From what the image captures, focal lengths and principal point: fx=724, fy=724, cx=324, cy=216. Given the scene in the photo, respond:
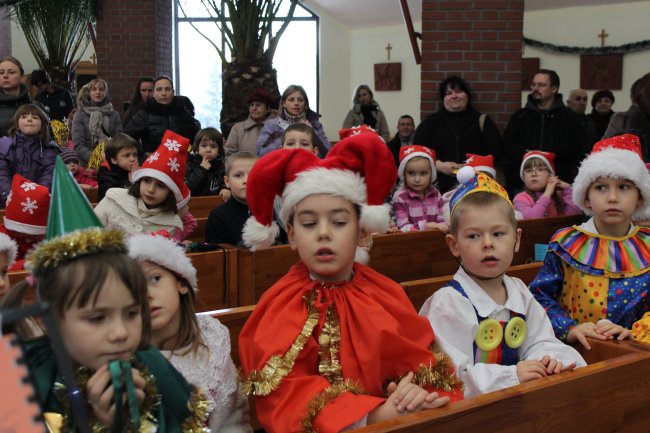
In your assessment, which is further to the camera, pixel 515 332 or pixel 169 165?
pixel 169 165

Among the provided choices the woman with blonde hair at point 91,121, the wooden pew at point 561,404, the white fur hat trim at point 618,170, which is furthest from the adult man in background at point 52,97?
the white fur hat trim at point 618,170

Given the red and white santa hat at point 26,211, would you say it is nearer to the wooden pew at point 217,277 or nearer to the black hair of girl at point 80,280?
the wooden pew at point 217,277

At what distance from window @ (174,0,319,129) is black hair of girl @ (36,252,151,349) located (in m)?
14.9

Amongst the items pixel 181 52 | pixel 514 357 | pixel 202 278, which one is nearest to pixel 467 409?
pixel 514 357

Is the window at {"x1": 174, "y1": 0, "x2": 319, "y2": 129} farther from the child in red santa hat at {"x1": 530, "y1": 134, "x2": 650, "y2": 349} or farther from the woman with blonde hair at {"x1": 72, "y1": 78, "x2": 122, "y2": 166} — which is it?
the child in red santa hat at {"x1": 530, "y1": 134, "x2": 650, "y2": 349}

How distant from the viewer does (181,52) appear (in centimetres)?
1636

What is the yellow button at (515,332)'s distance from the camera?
8.11ft

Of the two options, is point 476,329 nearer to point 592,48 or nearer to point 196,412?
point 196,412

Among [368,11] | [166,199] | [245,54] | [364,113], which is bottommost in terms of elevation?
[166,199]

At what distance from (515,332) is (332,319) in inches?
29.8

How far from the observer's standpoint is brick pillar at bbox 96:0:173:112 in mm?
11375

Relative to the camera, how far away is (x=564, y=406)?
2107 mm

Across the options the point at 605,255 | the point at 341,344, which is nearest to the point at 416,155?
the point at 605,255

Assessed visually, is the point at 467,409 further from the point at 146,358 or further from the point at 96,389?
the point at 96,389
